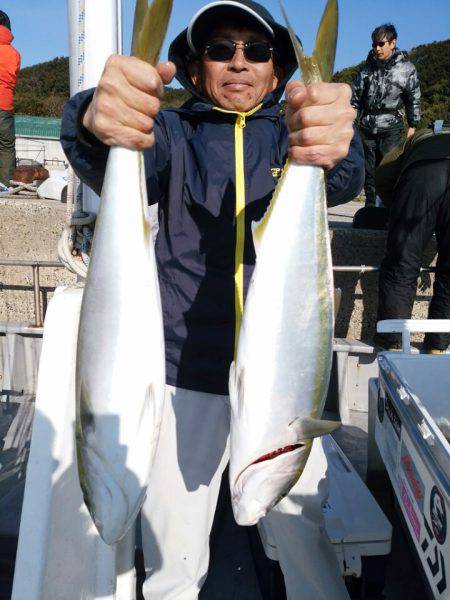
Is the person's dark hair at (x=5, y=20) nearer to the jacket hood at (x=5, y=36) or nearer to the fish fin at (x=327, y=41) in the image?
the jacket hood at (x=5, y=36)

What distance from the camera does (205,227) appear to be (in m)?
1.71

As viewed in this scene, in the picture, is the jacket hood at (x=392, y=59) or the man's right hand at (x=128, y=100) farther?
the jacket hood at (x=392, y=59)

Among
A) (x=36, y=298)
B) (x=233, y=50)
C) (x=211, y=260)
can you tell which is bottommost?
(x=36, y=298)

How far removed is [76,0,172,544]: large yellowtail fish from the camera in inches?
45.3

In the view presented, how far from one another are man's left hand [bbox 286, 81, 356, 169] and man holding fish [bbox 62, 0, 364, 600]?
36cm

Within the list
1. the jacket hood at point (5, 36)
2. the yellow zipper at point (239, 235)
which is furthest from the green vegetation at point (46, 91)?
the yellow zipper at point (239, 235)

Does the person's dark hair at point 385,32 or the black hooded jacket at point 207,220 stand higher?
the person's dark hair at point 385,32

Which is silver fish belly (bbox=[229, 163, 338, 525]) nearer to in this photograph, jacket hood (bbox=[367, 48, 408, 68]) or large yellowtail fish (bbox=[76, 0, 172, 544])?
large yellowtail fish (bbox=[76, 0, 172, 544])

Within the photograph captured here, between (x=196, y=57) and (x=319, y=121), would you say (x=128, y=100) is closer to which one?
(x=319, y=121)

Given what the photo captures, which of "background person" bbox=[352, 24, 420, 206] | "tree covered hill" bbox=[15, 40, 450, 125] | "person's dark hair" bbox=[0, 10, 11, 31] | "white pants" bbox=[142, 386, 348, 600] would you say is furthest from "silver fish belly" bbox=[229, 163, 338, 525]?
"tree covered hill" bbox=[15, 40, 450, 125]

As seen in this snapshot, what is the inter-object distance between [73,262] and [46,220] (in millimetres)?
2025

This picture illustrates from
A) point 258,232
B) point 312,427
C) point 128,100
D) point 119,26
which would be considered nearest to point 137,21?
point 128,100

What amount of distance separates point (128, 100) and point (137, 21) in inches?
7.4

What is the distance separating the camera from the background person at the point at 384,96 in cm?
509
